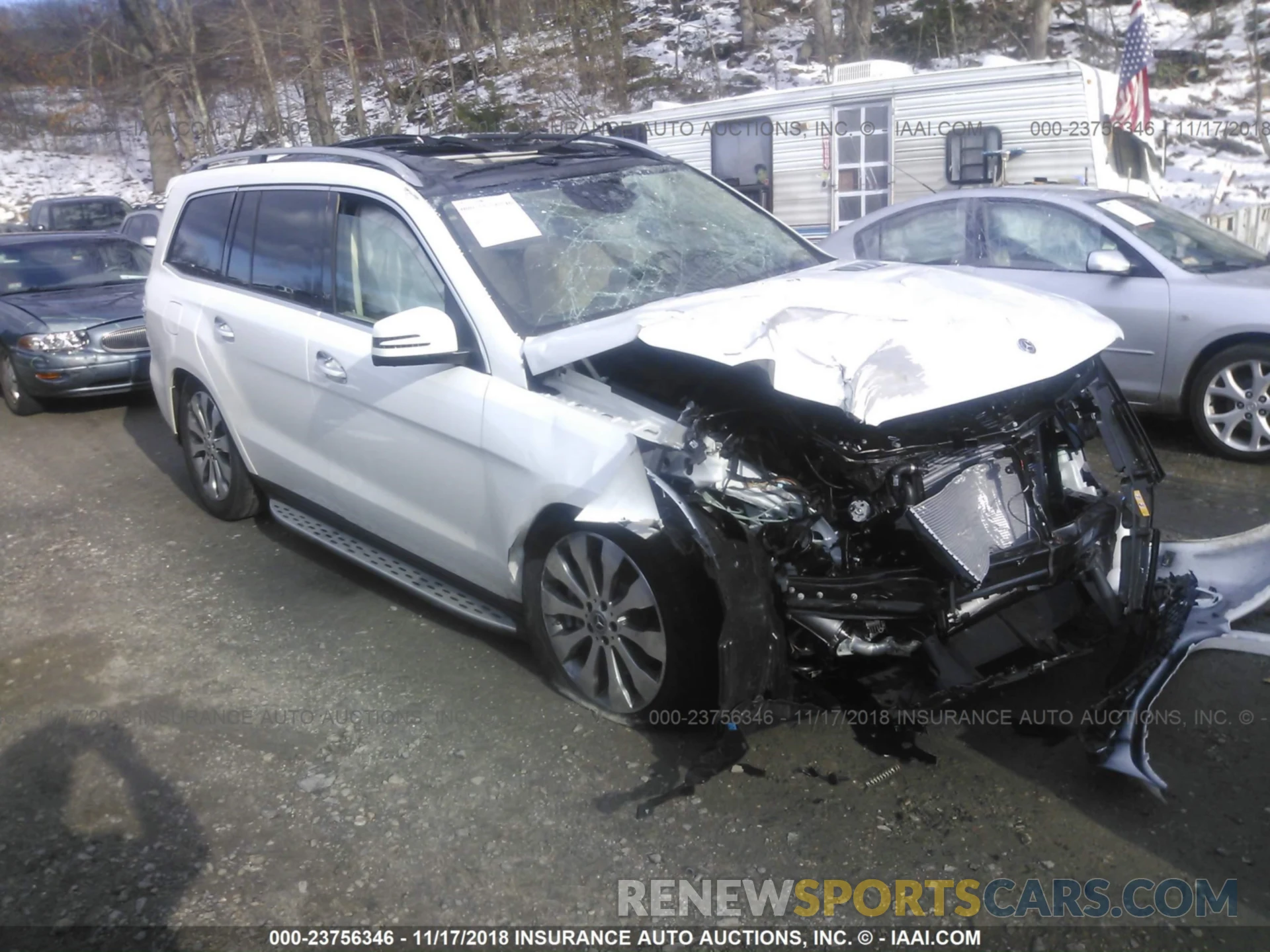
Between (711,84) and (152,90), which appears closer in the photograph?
(711,84)

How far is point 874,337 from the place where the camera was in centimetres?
322

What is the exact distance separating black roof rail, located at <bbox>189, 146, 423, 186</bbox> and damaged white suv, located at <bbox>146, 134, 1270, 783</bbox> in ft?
0.08

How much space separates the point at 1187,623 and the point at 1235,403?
11.1 feet

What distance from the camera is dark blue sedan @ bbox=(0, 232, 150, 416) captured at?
8.91m

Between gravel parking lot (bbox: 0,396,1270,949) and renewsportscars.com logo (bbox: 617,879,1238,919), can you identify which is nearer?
renewsportscars.com logo (bbox: 617,879,1238,919)

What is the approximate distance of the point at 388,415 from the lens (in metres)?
4.17

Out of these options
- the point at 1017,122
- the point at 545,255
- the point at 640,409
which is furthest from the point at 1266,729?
the point at 1017,122

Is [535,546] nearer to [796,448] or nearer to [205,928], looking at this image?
[796,448]

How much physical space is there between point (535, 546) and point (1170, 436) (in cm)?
493

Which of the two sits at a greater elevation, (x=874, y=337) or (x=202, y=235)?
(x=202, y=235)

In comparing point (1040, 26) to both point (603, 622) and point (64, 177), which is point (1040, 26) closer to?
point (603, 622)

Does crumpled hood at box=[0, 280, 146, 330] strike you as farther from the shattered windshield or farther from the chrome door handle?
the shattered windshield

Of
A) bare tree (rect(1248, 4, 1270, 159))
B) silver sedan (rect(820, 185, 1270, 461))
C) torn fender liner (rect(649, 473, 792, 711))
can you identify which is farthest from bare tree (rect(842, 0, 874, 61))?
torn fender liner (rect(649, 473, 792, 711))

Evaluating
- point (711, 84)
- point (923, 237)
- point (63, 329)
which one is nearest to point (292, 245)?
point (923, 237)
